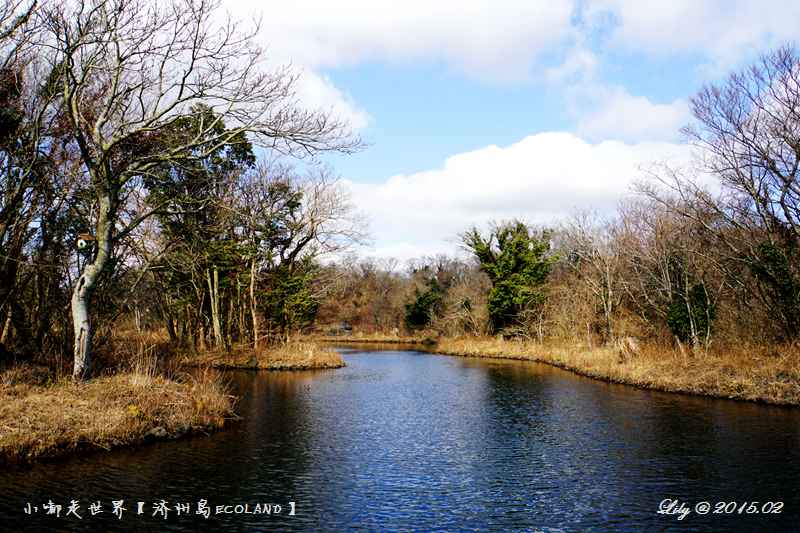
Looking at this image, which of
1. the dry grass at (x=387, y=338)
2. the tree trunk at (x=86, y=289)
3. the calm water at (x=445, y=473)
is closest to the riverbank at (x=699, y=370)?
the calm water at (x=445, y=473)

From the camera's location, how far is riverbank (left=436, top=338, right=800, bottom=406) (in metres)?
16.5

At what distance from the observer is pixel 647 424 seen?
13.9m

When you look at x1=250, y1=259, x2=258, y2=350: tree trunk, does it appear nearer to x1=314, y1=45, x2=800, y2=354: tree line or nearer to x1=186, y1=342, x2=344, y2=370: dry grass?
x1=186, y1=342, x2=344, y2=370: dry grass

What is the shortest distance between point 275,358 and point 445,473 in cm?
2052

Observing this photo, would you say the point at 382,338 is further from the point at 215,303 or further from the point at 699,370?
the point at 699,370

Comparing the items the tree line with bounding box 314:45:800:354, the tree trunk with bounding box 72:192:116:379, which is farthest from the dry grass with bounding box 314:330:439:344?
the tree trunk with bounding box 72:192:116:379

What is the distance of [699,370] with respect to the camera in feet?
63.5

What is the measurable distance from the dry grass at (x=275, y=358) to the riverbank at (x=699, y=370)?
14557 mm

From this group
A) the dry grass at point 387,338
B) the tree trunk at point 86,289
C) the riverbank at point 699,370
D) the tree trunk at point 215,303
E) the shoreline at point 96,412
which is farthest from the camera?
the dry grass at point 387,338

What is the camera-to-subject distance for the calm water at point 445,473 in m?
7.47

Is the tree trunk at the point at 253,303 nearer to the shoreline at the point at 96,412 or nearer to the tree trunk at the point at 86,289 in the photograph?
the shoreline at the point at 96,412

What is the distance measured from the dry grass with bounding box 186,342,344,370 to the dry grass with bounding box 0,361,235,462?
14.5 m

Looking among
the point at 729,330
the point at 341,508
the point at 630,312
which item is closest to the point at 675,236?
the point at 729,330

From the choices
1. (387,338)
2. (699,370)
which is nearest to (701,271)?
(699,370)
